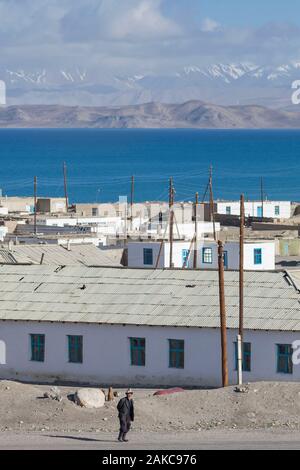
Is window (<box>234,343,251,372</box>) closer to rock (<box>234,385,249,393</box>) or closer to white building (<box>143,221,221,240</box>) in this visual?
rock (<box>234,385,249,393</box>)

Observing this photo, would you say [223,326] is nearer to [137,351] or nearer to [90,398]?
A: [137,351]

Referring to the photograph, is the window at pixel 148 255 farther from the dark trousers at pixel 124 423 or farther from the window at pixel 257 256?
the dark trousers at pixel 124 423

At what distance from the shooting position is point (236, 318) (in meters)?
41.4

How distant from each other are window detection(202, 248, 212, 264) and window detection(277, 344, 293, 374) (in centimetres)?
2775

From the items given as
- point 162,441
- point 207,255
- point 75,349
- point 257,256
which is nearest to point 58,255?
point 207,255

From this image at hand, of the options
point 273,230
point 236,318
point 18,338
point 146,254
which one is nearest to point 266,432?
point 236,318

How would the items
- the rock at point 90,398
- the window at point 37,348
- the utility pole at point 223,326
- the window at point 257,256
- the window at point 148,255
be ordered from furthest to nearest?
1. the window at point 148,255
2. the window at point 257,256
3. the window at point 37,348
4. the utility pole at point 223,326
5. the rock at point 90,398

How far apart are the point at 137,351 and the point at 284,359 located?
4541 mm

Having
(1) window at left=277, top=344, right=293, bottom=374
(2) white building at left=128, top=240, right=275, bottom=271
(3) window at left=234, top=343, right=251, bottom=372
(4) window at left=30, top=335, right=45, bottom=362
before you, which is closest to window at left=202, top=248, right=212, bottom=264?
(2) white building at left=128, top=240, right=275, bottom=271

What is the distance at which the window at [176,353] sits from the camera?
1638 inches

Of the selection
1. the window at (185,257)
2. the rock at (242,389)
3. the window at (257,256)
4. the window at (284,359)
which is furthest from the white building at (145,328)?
the window at (257,256)

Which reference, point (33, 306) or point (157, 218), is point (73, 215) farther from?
point (33, 306)

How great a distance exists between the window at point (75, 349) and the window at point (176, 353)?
2.83 m

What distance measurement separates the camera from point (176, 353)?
41719 mm
